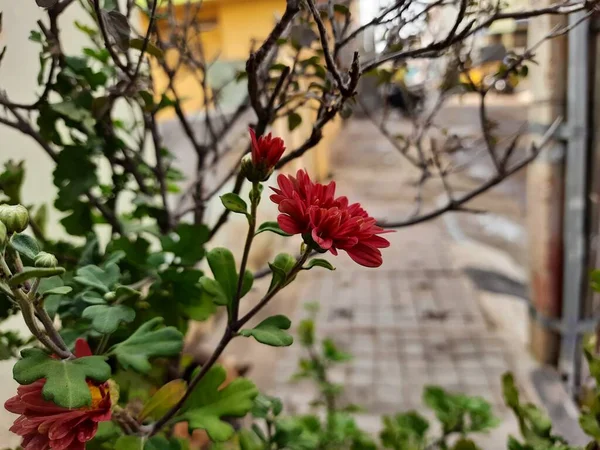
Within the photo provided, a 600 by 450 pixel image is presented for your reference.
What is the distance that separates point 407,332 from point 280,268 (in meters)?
1.12

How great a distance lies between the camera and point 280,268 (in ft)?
1.07

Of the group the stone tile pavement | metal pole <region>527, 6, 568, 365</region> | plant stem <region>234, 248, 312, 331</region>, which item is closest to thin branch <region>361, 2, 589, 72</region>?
plant stem <region>234, 248, 312, 331</region>

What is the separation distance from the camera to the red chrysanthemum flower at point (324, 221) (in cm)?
28

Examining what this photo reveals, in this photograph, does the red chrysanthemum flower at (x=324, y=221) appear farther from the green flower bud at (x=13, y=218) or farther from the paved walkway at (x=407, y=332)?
the paved walkway at (x=407, y=332)

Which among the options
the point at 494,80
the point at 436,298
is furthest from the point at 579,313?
the point at 494,80

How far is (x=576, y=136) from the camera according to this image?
1003 mm

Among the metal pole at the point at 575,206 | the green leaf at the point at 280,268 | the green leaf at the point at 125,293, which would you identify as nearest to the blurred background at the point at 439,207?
the metal pole at the point at 575,206

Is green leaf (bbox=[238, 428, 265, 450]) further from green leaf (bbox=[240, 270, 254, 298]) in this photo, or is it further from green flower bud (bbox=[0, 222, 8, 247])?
green flower bud (bbox=[0, 222, 8, 247])

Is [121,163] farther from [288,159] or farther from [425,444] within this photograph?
[425,444]

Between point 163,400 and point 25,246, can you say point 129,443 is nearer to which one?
point 163,400

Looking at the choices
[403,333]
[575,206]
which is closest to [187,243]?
[575,206]

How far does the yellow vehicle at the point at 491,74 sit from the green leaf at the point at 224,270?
1.04ft

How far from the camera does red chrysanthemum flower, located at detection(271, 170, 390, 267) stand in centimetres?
28

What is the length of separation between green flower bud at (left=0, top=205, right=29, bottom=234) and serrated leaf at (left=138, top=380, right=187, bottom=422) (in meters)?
0.18
